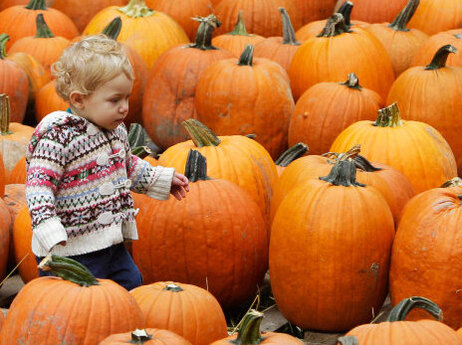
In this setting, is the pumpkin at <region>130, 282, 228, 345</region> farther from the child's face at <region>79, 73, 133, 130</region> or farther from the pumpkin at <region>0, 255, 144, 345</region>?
the child's face at <region>79, 73, 133, 130</region>

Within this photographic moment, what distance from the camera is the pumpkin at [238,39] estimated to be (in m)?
7.00

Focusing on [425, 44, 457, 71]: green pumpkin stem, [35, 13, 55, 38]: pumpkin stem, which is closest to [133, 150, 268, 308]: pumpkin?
[425, 44, 457, 71]: green pumpkin stem

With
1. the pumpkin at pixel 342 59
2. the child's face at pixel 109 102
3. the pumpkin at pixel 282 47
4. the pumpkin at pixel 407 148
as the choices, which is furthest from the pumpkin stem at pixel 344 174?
the pumpkin at pixel 282 47

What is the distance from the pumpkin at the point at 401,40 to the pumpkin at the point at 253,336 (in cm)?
421

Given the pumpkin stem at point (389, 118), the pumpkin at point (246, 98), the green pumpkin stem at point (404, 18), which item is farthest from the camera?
the green pumpkin stem at point (404, 18)

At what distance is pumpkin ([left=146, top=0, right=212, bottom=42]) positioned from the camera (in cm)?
779

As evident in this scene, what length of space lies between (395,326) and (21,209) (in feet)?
7.35

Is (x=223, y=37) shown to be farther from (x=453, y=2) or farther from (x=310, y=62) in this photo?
(x=453, y=2)

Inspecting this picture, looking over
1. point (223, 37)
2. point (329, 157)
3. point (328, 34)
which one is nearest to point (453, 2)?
point (328, 34)

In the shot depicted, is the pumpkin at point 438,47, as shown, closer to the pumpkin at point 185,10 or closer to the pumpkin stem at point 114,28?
the pumpkin stem at point 114,28

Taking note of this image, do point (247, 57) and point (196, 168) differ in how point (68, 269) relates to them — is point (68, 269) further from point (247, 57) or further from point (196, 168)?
point (247, 57)

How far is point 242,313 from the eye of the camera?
4.22 m

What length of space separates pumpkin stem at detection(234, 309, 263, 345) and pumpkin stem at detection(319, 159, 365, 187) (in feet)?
4.12

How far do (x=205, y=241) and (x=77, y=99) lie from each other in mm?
1023
